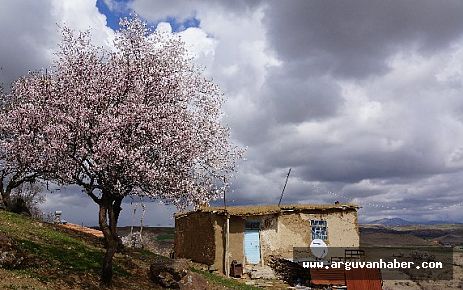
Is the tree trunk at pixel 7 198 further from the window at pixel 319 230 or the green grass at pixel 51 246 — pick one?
the window at pixel 319 230

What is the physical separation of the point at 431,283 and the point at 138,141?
40.7m

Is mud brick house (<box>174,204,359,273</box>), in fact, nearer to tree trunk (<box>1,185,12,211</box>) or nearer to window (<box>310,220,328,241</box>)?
window (<box>310,220,328,241</box>)

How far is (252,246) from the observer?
1581 inches

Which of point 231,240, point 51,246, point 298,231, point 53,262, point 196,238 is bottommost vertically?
point 53,262

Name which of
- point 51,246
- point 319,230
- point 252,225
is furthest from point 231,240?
point 51,246

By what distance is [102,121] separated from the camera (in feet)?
60.5

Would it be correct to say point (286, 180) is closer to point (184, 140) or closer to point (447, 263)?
point (184, 140)

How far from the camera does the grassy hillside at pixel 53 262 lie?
19.3m

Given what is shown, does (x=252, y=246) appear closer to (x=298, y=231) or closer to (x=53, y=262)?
(x=298, y=231)

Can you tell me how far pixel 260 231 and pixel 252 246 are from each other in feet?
4.95

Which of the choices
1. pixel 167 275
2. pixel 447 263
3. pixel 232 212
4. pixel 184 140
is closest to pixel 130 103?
pixel 184 140

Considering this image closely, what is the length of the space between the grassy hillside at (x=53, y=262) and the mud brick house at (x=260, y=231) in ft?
34.2

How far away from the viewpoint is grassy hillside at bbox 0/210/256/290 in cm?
Result: 1930

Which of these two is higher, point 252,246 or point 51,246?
point 51,246
